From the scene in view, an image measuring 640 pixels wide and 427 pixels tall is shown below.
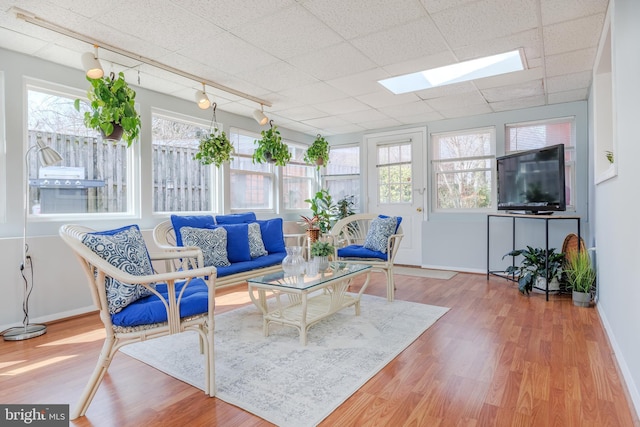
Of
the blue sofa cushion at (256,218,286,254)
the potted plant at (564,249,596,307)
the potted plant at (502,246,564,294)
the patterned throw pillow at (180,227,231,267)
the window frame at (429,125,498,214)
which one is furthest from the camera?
the window frame at (429,125,498,214)

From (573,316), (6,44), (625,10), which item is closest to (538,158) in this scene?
(573,316)

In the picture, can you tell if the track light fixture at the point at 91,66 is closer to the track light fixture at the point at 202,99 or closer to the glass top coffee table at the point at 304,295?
the track light fixture at the point at 202,99

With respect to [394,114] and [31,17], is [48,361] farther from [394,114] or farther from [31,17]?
[394,114]

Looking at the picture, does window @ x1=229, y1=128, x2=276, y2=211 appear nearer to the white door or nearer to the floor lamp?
the white door

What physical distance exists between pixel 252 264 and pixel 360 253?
1.27 meters

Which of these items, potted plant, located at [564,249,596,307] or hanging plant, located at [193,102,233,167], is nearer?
potted plant, located at [564,249,596,307]

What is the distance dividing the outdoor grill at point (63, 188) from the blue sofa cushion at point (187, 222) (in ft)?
3.51

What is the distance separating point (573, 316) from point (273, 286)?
110 inches

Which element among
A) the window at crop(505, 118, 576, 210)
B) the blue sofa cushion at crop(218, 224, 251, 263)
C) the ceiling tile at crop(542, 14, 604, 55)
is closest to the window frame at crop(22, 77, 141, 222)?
the blue sofa cushion at crop(218, 224, 251, 263)

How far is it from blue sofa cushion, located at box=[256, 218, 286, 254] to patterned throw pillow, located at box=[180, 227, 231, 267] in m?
0.75

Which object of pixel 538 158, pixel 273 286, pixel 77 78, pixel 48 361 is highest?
pixel 77 78

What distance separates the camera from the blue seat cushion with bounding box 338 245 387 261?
3861 millimetres

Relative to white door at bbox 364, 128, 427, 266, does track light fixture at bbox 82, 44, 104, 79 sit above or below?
above

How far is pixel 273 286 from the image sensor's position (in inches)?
102
